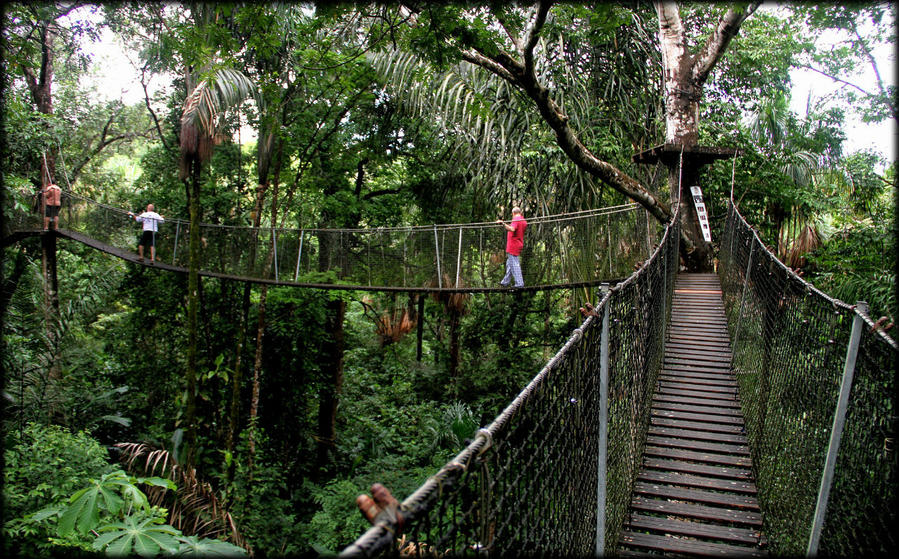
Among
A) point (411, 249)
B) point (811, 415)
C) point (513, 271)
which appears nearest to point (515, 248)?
point (513, 271)

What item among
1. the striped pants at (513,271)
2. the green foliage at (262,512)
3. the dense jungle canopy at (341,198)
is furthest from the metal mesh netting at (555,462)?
the green foliage at (262,512)

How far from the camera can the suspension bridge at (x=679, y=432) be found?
162 cm

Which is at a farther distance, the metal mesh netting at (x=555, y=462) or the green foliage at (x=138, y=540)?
the green foliage at (x=138, y=540)

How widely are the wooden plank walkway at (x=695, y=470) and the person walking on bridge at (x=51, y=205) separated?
8653 millimetres

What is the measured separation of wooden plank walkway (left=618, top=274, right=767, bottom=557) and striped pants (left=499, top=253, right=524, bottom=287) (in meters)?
1.96

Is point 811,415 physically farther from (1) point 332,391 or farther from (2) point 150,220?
(2) point 150,220

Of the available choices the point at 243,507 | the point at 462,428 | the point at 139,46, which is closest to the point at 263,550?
the point at 243,507

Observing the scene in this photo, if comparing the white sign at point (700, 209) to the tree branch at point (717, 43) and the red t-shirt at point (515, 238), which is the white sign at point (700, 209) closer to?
the tree branch at point (717, 43)

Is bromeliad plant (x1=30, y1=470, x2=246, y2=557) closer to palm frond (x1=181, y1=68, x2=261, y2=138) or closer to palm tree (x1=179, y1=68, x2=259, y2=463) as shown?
palm tree (x1=179, y1=68, x2=259, y2=463)

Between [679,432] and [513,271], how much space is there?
3.05 metres

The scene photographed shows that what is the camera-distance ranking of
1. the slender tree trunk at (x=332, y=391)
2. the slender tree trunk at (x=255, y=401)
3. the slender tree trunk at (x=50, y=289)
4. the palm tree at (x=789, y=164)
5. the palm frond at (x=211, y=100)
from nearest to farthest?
the palm frond at (x=211, y=100) < the slender tree trunk at (x=255, y=401) < the slender tree trunk at (x=50, y=289) < the palm tree at (x=789, y=164) < the slender tree trunk at (x=332, y=391)

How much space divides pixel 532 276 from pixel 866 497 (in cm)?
519

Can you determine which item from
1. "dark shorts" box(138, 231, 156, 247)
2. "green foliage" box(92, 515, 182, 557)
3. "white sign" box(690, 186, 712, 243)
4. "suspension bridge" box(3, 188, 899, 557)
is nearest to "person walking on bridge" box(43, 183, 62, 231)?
"dark shorts" box(138, 231, 156, 247)

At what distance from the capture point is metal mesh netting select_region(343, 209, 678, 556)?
49.2 inches
